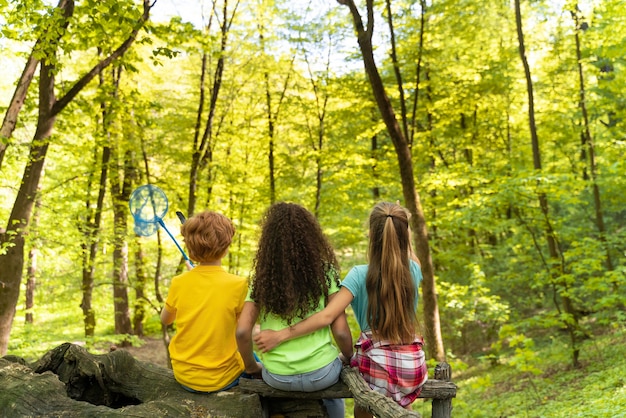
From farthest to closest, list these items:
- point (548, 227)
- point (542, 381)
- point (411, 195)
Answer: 1. point (542, 381)
2. point (548, 227)
3. point (411, 195)

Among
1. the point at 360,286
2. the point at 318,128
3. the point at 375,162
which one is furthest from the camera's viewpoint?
the point at 318,128

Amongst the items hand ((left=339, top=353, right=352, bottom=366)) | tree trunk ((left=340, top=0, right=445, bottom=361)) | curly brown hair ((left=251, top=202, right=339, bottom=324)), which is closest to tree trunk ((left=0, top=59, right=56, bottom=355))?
tree trunk ((left=340, top=0, right=445, bottom=361))

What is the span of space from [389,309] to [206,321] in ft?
3.67

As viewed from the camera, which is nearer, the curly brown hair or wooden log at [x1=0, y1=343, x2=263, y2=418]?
the curly brown hair

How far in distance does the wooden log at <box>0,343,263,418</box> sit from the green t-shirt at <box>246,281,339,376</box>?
0.36 meters

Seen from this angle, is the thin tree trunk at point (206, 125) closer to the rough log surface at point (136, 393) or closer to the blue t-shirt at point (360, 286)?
the rough log surface at point (136, 393)

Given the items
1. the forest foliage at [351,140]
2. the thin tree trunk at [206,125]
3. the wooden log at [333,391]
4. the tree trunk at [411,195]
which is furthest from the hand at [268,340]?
the forest foliage at [351,140]

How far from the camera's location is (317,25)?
13.1 meters

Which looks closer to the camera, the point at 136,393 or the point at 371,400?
the point at 371,400

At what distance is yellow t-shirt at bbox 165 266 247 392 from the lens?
3.06 meters

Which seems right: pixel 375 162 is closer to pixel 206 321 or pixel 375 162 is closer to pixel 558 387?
pixel 558 387

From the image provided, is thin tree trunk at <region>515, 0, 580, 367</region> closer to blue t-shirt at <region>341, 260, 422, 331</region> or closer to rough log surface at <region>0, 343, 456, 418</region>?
blue t-shirt at <region>341, 260, 422, 331</region>

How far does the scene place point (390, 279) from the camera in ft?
9.32

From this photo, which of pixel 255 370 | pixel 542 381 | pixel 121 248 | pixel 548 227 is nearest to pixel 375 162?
pixel 548 227
